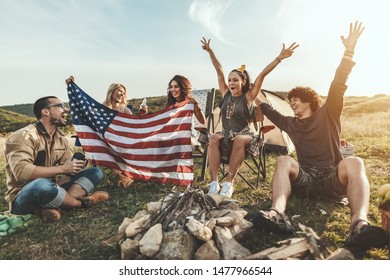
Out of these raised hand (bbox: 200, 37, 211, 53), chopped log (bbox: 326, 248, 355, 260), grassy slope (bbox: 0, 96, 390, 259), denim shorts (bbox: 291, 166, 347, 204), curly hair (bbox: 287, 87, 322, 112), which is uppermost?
raised hand (bbox: 200, 37, 211, 53)

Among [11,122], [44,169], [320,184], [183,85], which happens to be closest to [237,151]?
[320,184]

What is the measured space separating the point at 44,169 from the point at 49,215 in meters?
0.48

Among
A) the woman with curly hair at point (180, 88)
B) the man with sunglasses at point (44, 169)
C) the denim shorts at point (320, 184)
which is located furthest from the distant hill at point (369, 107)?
the man with sunglasses at point (44, 169)

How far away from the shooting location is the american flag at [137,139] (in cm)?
405

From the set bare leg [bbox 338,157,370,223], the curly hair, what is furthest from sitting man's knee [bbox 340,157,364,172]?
the curly hair

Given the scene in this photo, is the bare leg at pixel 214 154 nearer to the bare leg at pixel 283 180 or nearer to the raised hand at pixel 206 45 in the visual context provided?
the bare leg at pixel 283 180

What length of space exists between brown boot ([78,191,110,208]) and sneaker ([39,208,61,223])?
1.09ft

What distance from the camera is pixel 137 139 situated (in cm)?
413

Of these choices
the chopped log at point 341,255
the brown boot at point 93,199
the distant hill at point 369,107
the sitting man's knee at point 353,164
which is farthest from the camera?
the distant hill at point 369,107

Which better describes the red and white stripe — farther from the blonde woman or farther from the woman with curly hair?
the blonde woman

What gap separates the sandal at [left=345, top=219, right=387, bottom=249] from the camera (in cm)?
229

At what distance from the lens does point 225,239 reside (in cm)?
239
